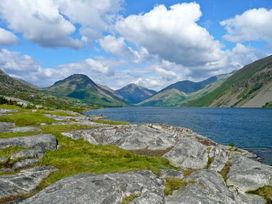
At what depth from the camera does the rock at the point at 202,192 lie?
32169 millimetres

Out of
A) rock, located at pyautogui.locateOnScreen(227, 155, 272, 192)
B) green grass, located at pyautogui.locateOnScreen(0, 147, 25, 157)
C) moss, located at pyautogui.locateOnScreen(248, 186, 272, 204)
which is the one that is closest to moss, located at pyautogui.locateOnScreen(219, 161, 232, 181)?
rock, located at pyautogui.locateOnScreen(227, 155, 272, 192)

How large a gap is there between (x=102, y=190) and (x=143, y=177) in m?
6.02

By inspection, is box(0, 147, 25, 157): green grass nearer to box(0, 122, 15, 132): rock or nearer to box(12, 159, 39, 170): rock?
box(12, 159, 39, 170): rock

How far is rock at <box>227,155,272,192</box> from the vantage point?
4141 cm

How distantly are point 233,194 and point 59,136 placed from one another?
28866 mm

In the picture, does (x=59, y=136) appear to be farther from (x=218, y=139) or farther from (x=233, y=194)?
(x=218, y=139)

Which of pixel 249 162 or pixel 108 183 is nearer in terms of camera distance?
pixel 108 183

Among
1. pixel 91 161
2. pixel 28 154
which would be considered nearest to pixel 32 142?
pixel 28 154

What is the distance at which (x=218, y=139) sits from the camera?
142625 millimetres

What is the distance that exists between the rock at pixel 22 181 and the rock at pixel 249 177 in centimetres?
2237

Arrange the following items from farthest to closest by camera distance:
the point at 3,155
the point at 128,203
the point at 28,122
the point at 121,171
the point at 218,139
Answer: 1. the point at 218,139
2. the point at 28,122
3. the point at 3,155
4. the point at 121,171
5. the point at 128,203

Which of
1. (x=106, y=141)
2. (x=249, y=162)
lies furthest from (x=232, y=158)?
(x=106, y=141)

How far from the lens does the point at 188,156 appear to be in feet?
163

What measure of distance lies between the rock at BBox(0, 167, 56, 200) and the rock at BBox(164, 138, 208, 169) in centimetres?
1868
